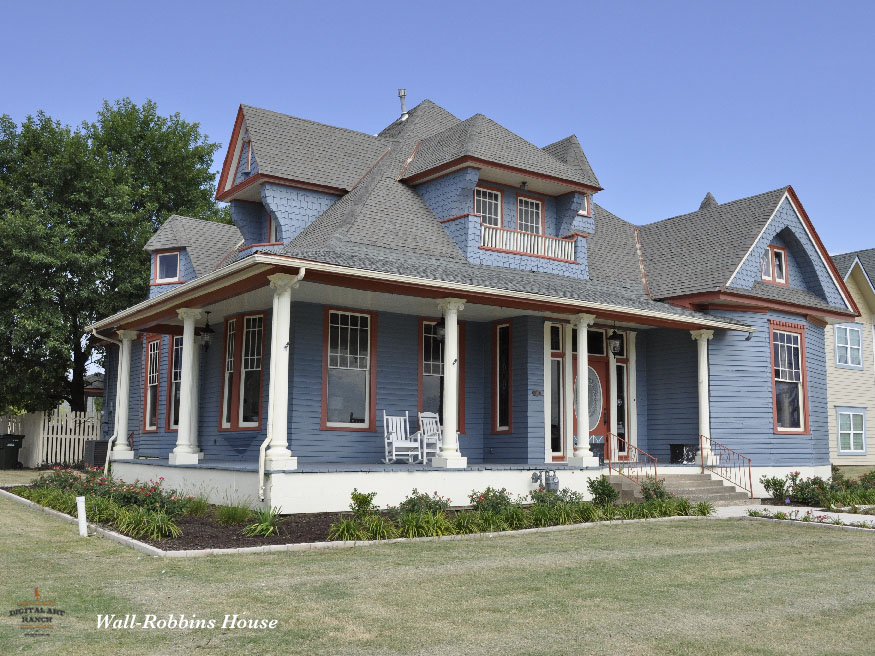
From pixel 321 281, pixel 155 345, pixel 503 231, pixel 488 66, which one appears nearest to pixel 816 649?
pixel 321 281

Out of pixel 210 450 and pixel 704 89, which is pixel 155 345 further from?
pixel 704 89

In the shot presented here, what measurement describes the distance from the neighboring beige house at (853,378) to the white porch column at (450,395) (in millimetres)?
18024

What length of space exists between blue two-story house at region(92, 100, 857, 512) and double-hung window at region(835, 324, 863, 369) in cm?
815

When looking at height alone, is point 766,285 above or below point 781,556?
above

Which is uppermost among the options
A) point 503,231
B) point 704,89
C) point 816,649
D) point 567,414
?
point 704,89

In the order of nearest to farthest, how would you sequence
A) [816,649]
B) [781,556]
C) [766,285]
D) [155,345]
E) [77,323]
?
[816,649]
[781,556]
[766,285]
[155,345]
[77,323]

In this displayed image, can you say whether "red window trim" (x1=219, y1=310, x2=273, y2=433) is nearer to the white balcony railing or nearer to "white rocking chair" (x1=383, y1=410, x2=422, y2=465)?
"white rocking chair" (x1=383, y1=410, x2=422, y2=465)

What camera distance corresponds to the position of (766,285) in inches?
746

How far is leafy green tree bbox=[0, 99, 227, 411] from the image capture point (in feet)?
80.6

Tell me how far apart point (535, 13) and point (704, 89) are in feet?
17.8

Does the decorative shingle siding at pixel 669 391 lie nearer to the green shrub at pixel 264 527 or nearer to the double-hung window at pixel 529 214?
the double-hung window at pixel 529 214

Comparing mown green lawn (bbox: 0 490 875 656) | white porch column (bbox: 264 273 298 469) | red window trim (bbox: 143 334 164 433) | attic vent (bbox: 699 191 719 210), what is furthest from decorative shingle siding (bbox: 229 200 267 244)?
attic vent (bbox: 699 191 719 210)

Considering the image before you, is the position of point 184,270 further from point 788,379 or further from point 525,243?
point 788,379

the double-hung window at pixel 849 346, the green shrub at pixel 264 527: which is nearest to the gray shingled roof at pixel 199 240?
the green shrub at pixel 264 527
